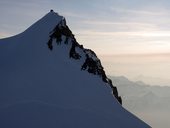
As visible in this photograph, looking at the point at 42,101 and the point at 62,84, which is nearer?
the point at 42,101

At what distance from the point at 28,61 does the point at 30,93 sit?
13.3 metres

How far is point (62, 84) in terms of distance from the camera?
68438mm

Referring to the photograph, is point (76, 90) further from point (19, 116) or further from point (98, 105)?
point (19, 116)

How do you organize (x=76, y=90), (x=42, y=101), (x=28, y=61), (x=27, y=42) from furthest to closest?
(x=27, y=42)
(x=28, y=61)
(x=76, y=90)
(x=42, y=101)

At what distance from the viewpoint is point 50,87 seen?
218 feet

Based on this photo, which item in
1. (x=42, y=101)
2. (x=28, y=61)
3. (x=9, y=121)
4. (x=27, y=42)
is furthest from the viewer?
(x=27, y=42)

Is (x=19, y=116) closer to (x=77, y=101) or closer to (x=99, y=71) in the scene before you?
(x=77, y=101)

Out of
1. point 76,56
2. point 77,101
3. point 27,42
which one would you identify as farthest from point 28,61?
point 77,101

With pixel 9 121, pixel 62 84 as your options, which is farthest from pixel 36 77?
pixel 9 121

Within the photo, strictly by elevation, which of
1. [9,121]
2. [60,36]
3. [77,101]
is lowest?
[9,121]

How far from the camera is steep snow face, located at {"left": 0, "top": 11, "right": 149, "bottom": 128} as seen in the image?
5822 cm

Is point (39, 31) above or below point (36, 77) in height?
above

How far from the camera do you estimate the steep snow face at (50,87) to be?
58.2m

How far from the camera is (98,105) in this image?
65.4 metres
